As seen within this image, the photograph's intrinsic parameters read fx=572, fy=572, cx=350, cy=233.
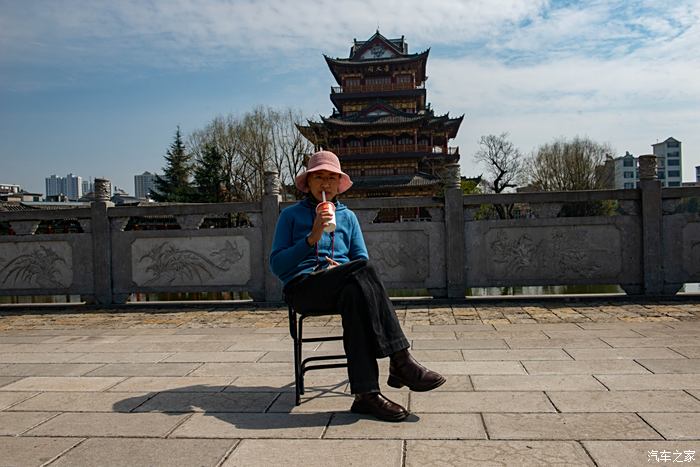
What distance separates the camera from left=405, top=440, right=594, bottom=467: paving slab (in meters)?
2.13

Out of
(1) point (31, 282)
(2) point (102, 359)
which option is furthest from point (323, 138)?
(2) point (102, 359)

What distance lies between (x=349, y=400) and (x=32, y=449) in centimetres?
149

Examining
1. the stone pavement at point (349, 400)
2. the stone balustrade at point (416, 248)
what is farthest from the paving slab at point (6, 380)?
the stone balustrade at point (416, 248)

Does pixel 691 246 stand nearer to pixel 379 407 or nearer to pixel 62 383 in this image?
pixel 379 407

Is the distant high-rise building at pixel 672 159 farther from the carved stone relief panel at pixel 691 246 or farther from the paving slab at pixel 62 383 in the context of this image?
the paving slab at pixel 62 383

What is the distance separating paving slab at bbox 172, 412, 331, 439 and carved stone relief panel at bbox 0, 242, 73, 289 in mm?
5697

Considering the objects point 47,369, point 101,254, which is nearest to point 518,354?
point 47,369

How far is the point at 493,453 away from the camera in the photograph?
7.29ft

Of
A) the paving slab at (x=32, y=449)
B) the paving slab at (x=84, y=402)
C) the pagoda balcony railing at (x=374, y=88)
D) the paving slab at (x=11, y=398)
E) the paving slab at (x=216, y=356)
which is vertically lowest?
the paving slab at (x=216, y=356)

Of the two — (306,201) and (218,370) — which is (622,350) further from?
(218,370)

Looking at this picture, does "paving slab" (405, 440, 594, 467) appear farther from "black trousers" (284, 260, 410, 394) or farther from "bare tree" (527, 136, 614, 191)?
"bare tree" (527, 136, 614, 191)

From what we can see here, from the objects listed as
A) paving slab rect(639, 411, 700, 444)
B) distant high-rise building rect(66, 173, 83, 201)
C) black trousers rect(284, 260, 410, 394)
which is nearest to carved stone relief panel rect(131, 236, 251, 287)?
black trousers rect(284, 260, 410, 394)

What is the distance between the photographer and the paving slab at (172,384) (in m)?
3.39

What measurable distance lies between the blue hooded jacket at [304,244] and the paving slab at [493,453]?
1103 mm
